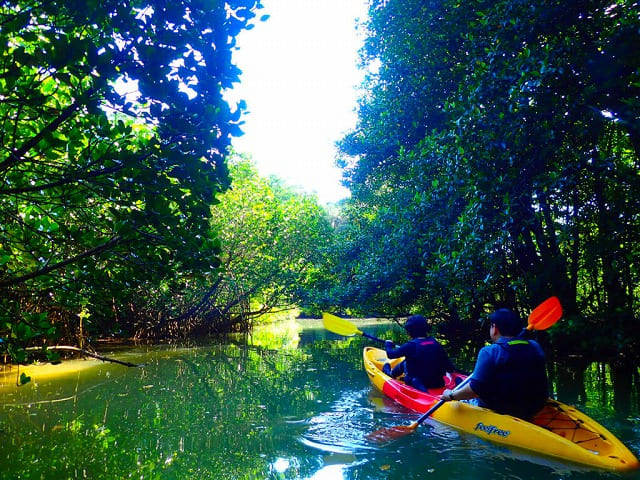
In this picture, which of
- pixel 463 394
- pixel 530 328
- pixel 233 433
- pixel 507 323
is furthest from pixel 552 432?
pixel 233 433

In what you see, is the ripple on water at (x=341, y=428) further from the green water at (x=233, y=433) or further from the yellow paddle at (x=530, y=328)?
the yellow paddle at (x=530, y=328)

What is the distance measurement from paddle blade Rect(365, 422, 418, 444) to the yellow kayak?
0.47 m

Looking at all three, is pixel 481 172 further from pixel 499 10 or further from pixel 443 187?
pixel 499 10

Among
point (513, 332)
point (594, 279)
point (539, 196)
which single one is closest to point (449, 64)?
point (539, 196)

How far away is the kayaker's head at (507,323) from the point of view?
3895mm

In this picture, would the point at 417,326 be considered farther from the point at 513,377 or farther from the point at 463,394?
the point at 513,377

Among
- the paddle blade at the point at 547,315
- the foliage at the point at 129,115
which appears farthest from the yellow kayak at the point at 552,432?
the foliage at the point at 129,115

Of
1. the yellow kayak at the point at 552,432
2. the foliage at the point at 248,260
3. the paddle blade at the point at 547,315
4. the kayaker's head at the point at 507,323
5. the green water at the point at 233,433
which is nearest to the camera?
the yellow kayak at the point at 552,432

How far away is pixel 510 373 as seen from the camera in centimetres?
385

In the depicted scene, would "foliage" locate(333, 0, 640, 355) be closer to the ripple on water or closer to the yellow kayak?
the yellow kayak

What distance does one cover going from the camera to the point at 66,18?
2.29 meters

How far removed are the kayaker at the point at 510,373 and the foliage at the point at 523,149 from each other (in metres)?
2.06

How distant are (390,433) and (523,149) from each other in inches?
162

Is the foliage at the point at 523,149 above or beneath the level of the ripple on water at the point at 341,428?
above
